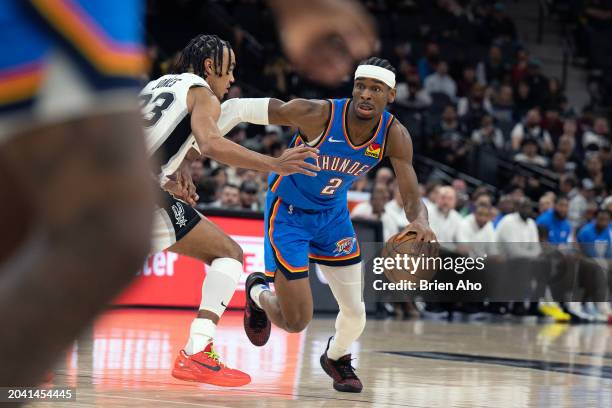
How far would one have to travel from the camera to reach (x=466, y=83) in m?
19.9

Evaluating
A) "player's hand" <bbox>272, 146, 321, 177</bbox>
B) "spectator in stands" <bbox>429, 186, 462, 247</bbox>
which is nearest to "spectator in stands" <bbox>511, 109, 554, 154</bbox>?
"spectator in stands" <bbox>429, 186, 462, 247</bbox>

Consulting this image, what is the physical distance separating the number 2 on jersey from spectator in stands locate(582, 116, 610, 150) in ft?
44.5

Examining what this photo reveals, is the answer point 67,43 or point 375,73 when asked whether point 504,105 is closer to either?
point 375,73

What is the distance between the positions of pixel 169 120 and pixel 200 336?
1163 mm

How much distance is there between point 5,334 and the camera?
130 centimetres

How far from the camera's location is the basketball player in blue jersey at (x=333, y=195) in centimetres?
614

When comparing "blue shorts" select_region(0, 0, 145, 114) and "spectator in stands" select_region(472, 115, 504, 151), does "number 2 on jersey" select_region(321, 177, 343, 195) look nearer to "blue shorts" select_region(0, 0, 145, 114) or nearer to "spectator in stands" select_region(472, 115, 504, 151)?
"blue shorts" select_region(0, 0, 145, 114)

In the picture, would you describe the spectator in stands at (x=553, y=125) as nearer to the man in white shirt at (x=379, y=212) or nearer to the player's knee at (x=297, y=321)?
the man in white shirt at (x=379, y=212)

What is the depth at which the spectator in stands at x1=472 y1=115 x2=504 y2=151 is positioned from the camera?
59.8 feet

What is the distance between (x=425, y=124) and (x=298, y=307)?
12114mm

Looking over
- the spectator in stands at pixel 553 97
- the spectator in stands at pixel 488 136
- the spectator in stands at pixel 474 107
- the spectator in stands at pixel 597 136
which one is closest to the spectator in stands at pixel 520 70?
the spectator in stands at pixel 553 97

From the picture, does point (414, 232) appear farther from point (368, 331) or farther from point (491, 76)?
point (491, 76)

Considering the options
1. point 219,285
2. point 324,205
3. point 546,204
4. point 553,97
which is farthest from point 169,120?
point 553,97

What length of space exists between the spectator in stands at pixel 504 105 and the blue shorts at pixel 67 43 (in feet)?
60.1
